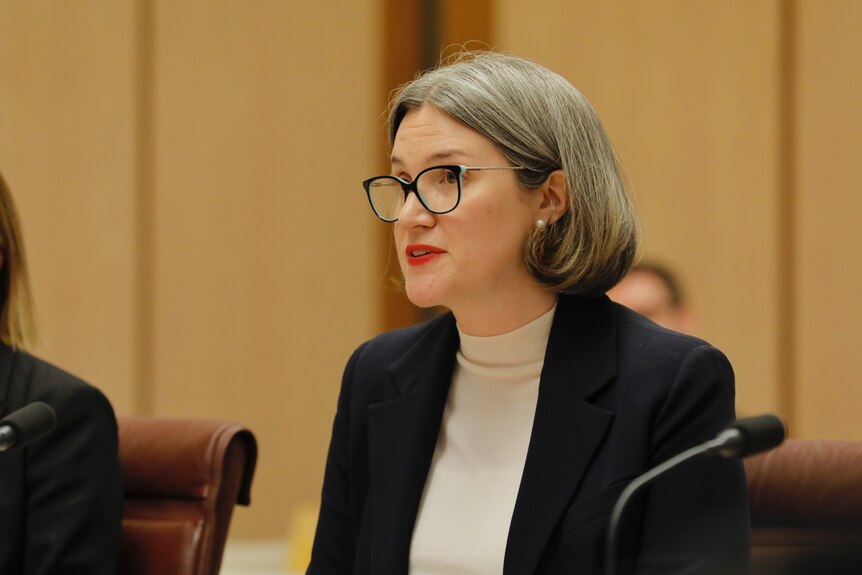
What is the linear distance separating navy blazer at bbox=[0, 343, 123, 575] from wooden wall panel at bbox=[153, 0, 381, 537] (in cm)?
237

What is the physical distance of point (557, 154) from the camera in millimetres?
2039

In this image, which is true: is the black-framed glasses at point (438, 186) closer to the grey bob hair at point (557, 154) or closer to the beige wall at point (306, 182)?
the grey bob hair at point (557, 154)

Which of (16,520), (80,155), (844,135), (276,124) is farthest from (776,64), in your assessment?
(16,520)

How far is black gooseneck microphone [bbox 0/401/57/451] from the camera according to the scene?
1.78m

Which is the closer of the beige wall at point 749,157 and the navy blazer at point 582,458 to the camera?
the navy blazer at point 582,458

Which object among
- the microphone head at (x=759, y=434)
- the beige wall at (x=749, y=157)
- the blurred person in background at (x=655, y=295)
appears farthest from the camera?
the beige wall at (x=749, y=157)

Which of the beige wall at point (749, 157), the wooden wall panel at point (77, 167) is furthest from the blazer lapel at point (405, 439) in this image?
the beige wall at point (749, 157)

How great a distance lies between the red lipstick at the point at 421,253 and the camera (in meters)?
2.03

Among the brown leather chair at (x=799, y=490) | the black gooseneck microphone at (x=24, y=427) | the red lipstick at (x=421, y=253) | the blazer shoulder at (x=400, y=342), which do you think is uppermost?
the red lipstick at (x=421, y=253)

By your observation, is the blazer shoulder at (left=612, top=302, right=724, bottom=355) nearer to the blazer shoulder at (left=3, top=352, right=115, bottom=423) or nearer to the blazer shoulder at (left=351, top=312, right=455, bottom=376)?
the blazer shoulder at (left=351, top=312, right=455, bottom=376)

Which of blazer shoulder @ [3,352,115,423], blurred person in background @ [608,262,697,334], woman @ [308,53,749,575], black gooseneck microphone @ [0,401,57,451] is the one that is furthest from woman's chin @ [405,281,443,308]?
blurred person in background @ [608,262,697,334]

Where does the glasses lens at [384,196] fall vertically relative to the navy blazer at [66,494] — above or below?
above

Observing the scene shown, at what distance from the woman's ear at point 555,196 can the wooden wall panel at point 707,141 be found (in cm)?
281

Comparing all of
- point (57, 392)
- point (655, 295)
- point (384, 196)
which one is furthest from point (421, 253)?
point (655, 295)
